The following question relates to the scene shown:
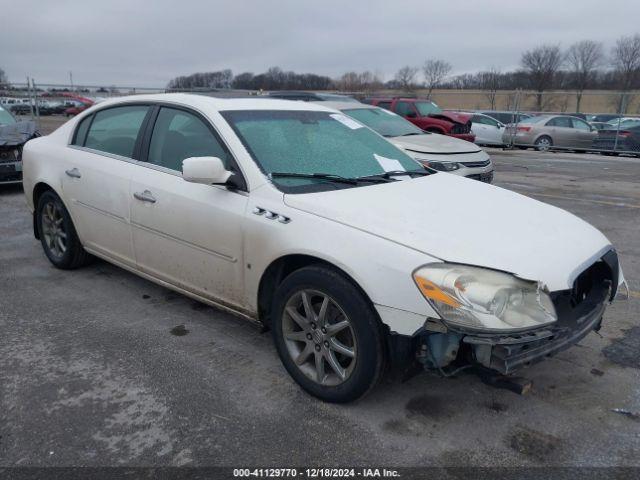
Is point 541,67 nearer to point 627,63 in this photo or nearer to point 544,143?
point 627,63

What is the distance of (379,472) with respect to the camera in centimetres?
248

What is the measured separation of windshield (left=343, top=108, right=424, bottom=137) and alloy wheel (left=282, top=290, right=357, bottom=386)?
669 cm

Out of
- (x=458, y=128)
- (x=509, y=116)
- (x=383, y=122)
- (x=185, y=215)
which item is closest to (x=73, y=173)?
(x=185, y=215)

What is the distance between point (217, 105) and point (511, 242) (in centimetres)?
213

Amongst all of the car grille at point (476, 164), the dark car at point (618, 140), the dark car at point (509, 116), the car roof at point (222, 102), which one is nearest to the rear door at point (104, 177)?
the car roof at point (222, 102)

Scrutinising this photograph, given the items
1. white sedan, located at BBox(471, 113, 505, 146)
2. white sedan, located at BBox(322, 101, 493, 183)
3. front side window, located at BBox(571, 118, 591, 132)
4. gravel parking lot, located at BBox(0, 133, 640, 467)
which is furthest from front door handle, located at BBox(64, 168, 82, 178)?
white sedan, located at BBox(471, 113, 505, 146)

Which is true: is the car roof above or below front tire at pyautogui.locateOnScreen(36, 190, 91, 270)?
above

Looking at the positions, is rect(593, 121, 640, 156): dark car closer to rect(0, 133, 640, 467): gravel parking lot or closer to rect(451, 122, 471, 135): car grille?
rect(451, 122, 471, 135): car grille

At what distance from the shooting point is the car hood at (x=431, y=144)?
8445 millimetres

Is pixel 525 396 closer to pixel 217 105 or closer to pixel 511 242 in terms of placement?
pixel 511 242

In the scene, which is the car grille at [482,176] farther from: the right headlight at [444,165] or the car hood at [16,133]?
the car hood at [16,133]

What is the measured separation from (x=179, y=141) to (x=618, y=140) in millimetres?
17752

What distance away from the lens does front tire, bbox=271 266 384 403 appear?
270 cm

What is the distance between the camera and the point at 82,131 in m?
4.77
